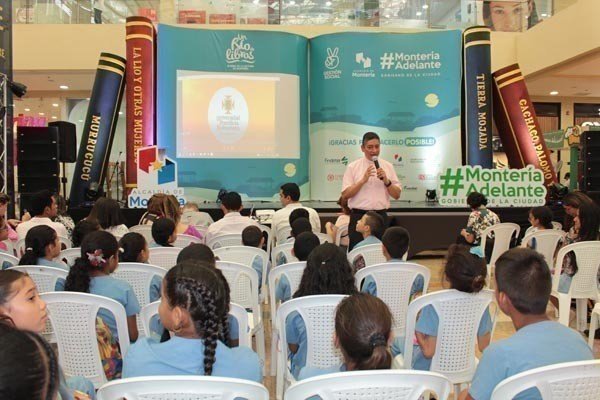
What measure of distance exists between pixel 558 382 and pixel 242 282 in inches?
94.8

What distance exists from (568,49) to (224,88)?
19.6 ft

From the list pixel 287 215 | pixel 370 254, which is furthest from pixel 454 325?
pixel 287 215

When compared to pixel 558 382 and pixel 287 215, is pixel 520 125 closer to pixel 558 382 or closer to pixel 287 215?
pixel 287 215

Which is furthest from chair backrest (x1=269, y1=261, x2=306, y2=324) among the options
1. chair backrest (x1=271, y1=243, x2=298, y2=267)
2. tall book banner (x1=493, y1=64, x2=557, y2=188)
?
tall book banner (x1=493, y1=64, x2=557, y2=188)

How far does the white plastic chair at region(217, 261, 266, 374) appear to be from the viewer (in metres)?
3.44

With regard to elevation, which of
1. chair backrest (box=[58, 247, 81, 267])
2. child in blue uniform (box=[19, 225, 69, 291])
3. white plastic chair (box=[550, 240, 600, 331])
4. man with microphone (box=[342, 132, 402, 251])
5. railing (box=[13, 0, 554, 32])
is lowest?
white plastic chair (box=[550, 240, 600, 331])

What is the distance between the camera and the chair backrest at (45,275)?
3.13m

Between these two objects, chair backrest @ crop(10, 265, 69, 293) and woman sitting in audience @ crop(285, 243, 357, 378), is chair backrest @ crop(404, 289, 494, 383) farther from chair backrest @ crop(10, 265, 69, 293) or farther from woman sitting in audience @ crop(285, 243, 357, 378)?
chair backrest @ crop(10, 265, 69, 293)

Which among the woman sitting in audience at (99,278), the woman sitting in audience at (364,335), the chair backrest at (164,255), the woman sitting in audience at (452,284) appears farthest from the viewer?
the chair backrest at (164,255)

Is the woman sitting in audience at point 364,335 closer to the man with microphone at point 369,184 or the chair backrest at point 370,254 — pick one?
the chair backrest at point 370,254

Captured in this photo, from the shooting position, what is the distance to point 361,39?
384 inches

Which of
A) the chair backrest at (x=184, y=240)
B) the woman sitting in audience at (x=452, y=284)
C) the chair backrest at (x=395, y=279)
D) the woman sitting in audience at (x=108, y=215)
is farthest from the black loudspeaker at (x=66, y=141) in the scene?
the woman sitting in audience at (x=452, y=284)

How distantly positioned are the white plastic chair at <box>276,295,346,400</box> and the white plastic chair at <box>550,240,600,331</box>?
8.16 ft

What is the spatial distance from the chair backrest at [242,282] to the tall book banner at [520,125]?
7160 millimetres
